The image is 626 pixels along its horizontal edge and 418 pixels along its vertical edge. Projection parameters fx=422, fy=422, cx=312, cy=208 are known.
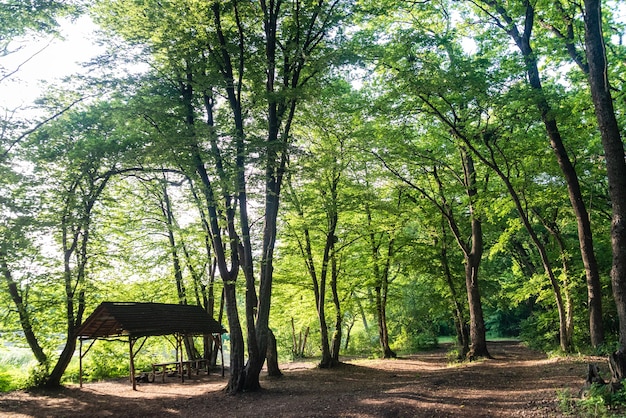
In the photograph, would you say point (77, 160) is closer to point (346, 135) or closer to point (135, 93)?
point (135, 93)

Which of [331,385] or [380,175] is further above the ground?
[380,175]

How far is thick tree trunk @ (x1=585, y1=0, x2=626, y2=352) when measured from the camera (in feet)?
20.6

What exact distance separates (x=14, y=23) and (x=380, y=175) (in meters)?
11.9

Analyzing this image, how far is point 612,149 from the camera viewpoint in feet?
21.6

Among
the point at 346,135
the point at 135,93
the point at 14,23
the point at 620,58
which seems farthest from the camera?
the point at 346,135

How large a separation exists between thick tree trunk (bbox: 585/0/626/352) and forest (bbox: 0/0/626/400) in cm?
3

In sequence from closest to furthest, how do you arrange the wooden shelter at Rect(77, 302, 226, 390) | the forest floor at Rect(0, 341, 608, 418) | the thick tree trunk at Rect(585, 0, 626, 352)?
the thick tree trunk at Rect(585, 0, 626, 352) < the forest floor at Rect(0, 341, 608, 418) < the wooden shelter at Rect(77, 302, 226, 390)

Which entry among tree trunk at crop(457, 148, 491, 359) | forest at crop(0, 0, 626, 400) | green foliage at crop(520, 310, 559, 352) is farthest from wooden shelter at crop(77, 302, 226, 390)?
green foliage at crop(520, 310, 559, 352)

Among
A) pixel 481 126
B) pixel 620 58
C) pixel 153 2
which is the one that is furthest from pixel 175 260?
pixel 620 58

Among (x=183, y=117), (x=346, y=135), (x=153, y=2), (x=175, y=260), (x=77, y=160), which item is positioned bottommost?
(x=175, y=260)

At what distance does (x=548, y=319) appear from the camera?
16.3 meters

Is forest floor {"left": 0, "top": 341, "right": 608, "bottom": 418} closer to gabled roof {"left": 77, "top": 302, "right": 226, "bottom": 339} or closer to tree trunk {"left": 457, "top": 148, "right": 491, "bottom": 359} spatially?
tree trunk {"left": 457, "top": 148, "right": 491, "bottom": 359}

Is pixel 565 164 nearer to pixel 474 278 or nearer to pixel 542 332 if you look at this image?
pixel 474 278

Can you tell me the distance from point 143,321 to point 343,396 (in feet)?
25.4
